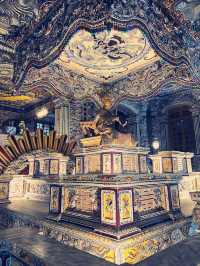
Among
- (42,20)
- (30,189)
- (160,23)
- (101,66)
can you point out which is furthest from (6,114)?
(160,23)

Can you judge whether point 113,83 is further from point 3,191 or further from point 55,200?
point 3,191

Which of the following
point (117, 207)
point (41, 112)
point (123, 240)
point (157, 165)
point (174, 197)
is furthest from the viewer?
point (41, 112)

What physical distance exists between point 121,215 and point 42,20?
11.1 ft

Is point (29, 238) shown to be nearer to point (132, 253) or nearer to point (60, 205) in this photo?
point (60, 205)

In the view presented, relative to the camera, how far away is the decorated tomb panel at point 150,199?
10.8 ft

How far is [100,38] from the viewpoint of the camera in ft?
16.5

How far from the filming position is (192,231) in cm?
363

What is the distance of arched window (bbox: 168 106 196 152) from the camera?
1162 cm

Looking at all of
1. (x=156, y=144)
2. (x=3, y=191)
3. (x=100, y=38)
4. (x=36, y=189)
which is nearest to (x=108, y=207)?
(x=100, y=38)

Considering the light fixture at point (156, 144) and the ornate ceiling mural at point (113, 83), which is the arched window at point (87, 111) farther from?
the light fixture at point (156, 144)

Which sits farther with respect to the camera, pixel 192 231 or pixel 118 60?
pixel 118 60

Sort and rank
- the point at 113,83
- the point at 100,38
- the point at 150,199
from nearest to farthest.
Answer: the point at 150,199 → the point at 100,38 → the point at 113,83

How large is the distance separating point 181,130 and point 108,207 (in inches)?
408

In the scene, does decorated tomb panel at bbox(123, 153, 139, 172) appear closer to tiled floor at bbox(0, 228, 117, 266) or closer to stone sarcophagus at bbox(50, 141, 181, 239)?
stone sarcophagus at bbox(50, 141, 181, 239)
